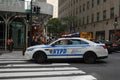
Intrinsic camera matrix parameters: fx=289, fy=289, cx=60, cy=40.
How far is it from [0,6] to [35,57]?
551 inches

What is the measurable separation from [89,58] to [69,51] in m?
1.28

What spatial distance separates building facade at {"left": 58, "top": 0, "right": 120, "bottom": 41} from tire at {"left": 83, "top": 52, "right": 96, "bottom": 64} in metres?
27.7

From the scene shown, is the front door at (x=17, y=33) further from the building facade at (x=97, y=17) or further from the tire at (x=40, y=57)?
the building facade at (x=97, y=17)

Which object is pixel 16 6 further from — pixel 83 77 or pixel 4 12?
pixel 83 77

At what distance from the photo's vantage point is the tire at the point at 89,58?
1728cm

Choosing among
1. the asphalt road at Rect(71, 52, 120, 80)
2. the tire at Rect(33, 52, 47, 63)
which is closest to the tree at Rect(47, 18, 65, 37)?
the tire at Rect(33, 52, 47, 63)

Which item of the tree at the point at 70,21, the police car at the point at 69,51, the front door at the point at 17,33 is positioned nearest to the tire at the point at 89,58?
the police car at the point at 69,51

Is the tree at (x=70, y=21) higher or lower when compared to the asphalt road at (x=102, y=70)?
higher

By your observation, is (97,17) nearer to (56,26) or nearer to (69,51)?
(56,26)

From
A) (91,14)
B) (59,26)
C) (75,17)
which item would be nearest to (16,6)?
(91,14)

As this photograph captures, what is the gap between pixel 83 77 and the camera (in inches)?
460

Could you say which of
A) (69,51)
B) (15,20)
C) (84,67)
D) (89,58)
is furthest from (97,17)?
(84,67)

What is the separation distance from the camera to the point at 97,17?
59.6 m

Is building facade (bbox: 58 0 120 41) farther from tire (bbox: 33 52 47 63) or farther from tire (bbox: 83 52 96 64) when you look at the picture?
tire (bbox: 33 52 47 63)
